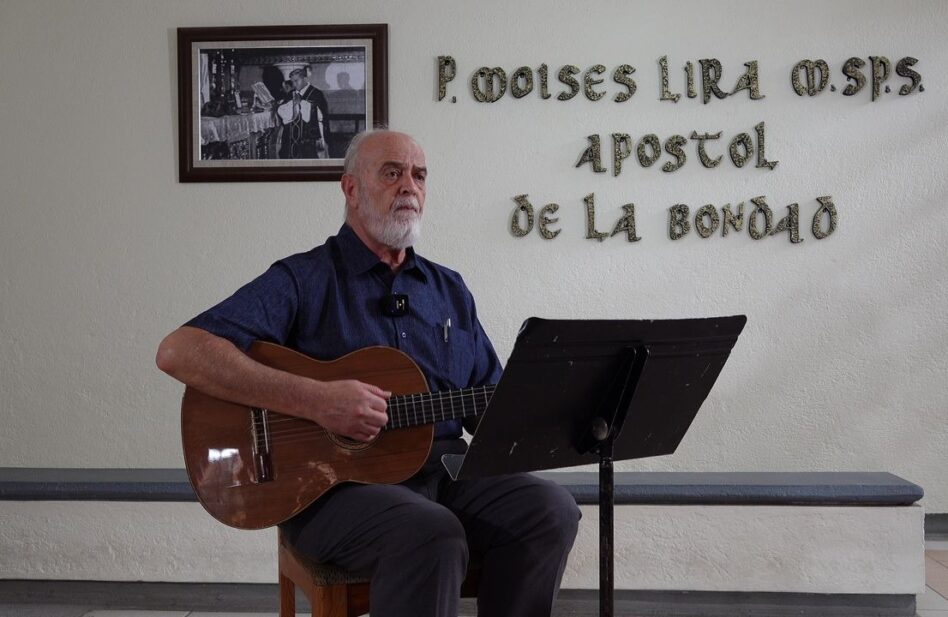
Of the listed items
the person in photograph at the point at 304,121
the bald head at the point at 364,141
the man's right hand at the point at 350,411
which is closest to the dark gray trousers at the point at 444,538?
the man's right hand at the point at 350,411

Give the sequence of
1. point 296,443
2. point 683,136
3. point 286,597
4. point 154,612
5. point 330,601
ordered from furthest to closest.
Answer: point 683,136, point 154,612, point 286,597, point 296,443, point 330,601

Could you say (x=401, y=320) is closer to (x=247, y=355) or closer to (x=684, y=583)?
(x=247, y=355)

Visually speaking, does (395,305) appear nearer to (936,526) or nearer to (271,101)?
(271,101)

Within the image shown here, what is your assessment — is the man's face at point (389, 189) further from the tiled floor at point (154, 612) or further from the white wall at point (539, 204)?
the tiled floor at point (154, 612)

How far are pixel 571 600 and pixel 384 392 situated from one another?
119 centimetres

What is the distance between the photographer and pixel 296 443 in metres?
1.83

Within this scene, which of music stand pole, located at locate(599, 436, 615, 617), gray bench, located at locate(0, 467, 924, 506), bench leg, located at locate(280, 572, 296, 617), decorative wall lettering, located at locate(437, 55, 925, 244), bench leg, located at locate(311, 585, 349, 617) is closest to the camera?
music stand pole, located at locate(599, 436, 615, 617)

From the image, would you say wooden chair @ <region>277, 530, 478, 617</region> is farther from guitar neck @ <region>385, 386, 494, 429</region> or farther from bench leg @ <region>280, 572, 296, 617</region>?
guitar neck @ <region>385, 386, 494, 429</region>

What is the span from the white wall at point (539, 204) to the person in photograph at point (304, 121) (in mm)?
143

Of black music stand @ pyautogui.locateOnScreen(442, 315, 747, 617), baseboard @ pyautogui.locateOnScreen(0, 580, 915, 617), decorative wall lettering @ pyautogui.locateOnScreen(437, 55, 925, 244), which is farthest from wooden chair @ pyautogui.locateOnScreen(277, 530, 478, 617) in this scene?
decorative wall lettering @ pyautogui.locateOnScreen(437, 55, 925, 244)

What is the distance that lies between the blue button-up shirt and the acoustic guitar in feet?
0.26

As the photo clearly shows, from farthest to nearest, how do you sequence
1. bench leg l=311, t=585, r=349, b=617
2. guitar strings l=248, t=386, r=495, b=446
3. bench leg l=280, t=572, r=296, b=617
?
bench leg l=280, t=572, r=296, b=617, guitar strings l=248, t=386, r=495, b=446, bench leg l=311, t=585, r=349, b=617

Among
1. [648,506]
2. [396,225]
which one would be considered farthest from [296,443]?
[648,506]

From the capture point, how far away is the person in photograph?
130 inches
